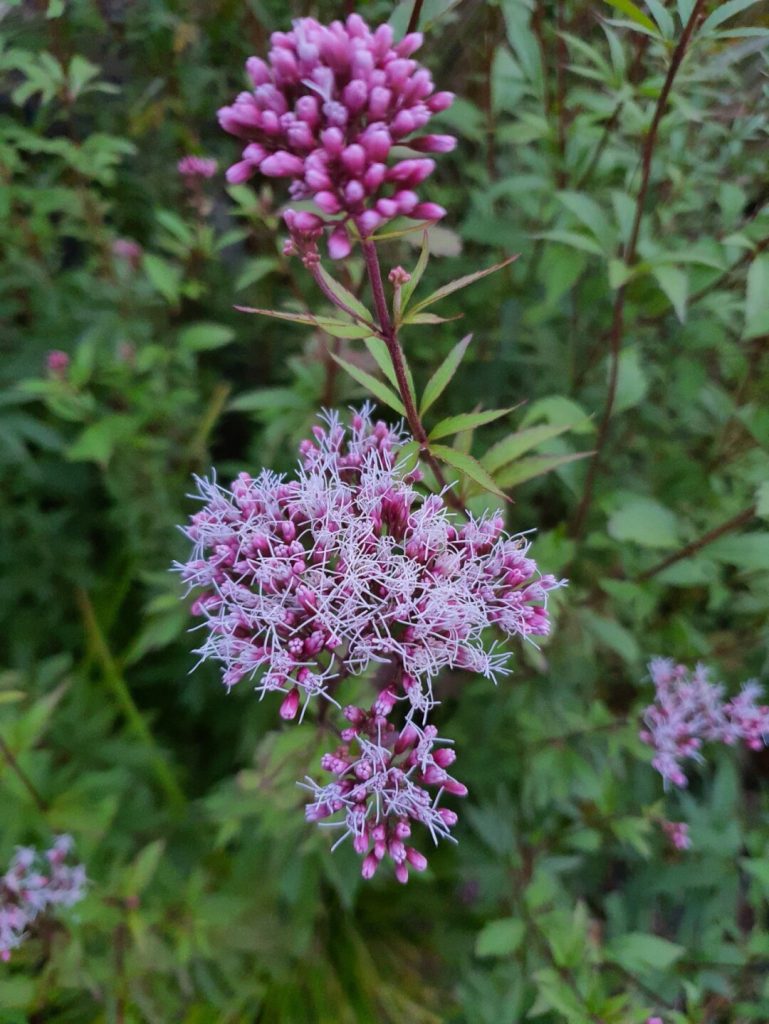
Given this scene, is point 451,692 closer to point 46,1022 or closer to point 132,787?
point 132,787

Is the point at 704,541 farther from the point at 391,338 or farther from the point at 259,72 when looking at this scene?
the point at 259,72

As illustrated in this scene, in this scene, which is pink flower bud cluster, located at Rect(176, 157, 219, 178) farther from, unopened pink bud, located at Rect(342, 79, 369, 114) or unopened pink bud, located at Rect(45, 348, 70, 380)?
unopened pink bud, located at Rect(342, 79, 369, 114)

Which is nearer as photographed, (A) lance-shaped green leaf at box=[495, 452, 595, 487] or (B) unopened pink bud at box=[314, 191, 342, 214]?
(B) unopened pink bud at box=[314, 191, 342, 214]

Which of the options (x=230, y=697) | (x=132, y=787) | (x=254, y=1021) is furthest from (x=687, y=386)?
(x=254, y=1021)

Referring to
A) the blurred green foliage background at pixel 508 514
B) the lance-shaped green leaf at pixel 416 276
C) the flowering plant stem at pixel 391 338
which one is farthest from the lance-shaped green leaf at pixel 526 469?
the lance-shaped green leaf at pixel 416 276

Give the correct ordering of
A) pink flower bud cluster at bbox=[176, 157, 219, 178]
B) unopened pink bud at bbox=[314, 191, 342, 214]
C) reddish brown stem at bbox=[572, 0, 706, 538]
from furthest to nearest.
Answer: pink flower bud cluster at bbox=[176, 157, 219, 178] → reddish brown stem at bbox=[572, 0, 706, 538] → unopened pink bud at bbox=[314, 191, 342, 214]

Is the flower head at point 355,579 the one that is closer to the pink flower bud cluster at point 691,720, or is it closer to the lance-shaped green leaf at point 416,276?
the lance-shaped green leaf at point 416,276

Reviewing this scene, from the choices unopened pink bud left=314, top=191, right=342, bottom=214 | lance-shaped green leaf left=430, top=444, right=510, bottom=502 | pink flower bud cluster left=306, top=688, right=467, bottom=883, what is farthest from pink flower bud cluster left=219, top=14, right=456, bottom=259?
pink flower bud cluster left=306, top=688, right=467, bottom=883
